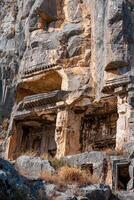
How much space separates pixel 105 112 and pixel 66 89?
195cm

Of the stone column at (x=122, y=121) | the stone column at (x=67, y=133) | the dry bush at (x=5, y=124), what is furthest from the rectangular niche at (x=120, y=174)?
the dry bush at (x=5, y=124)

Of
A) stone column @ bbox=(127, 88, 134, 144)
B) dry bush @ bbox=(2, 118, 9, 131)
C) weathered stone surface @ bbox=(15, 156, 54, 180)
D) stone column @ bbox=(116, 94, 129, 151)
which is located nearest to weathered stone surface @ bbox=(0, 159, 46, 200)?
weathered stone surface @ bbox=(15, 156, 54, 180)

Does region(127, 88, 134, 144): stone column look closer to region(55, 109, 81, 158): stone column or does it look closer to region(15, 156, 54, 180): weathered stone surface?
region(55, 109, 81, 158): stone column

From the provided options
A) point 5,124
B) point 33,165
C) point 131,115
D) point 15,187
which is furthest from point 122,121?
point 15,187

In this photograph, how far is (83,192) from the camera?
29.8 ft

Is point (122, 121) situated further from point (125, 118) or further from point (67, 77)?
point (67, 77)

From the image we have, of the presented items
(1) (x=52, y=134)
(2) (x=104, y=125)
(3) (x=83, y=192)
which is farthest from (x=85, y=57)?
(3) (x=83, y=192)

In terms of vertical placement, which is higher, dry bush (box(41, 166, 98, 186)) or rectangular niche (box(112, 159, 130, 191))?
rectangular niche (box(112, 159, 130, 191))

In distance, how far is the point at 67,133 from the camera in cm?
1873

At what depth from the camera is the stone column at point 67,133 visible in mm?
18484

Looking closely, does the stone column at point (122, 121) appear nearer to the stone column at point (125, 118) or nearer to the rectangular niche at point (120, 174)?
the stone column at point (125, 118)

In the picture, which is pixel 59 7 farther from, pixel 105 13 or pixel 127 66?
pixel 127 66

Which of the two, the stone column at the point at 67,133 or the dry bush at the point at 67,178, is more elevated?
the stone column at the point at 67,133

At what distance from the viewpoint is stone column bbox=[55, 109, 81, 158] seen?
60.6 ft
